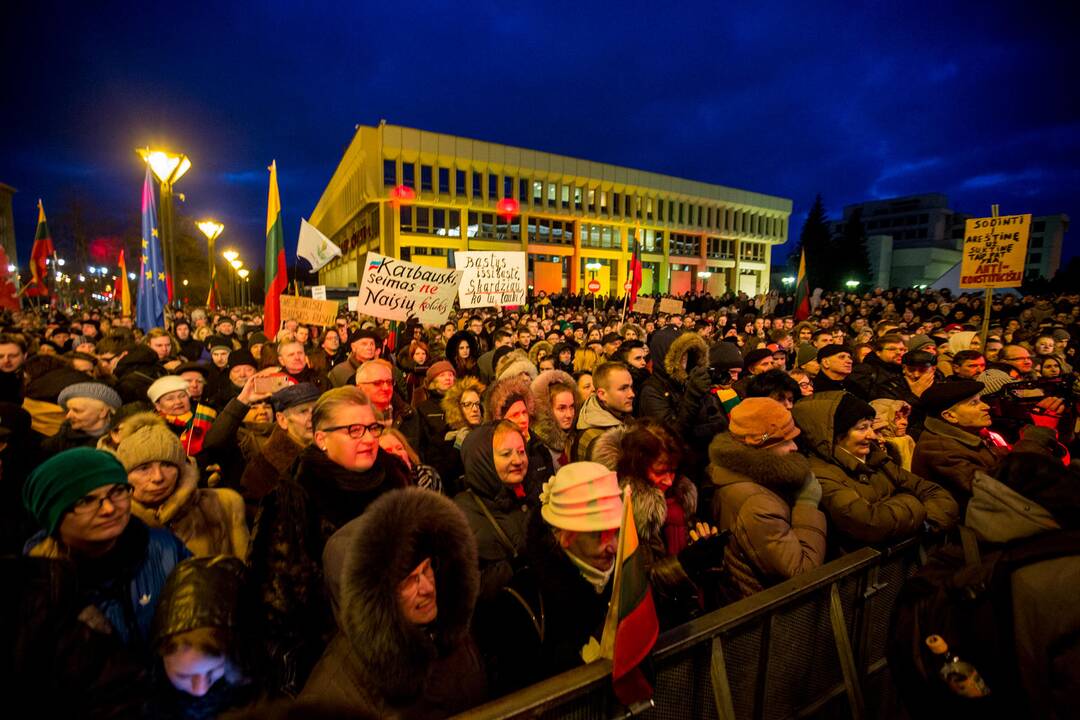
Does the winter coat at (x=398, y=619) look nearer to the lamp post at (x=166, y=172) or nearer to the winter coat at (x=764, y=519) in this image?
the winter coat at (x=764, y=519)

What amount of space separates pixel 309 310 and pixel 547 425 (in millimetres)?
5922

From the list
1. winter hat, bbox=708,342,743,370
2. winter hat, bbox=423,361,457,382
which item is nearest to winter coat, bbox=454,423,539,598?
winter hat, bbox=423,361,457,382

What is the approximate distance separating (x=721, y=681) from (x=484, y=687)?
970mm

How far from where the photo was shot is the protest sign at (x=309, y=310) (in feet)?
25.9

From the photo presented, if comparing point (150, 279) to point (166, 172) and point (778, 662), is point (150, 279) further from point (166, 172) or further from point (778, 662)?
point (778, 662)

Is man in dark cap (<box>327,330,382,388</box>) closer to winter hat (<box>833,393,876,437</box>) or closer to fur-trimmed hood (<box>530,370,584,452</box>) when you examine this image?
fur-trimmed hood (<box>530,370,584,452</box>)

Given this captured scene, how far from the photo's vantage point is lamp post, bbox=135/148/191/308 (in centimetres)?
865

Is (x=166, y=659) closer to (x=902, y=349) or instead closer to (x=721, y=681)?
(x=721, y=681)

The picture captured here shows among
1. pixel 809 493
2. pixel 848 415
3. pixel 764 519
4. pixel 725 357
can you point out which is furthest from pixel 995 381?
pixel 764 519

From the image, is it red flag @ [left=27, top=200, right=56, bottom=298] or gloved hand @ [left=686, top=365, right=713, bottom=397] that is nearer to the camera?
gloved hand @ [left=686, top=365, right=713, bottom=397]

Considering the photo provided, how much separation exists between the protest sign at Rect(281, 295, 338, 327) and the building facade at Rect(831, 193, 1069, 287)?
57.4 metres

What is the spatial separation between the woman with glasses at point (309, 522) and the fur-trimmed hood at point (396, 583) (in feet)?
1.97

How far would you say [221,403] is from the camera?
585 centimetres

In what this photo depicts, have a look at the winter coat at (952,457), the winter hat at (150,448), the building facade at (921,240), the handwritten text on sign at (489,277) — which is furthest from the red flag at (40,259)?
the building facade at (921,240)
